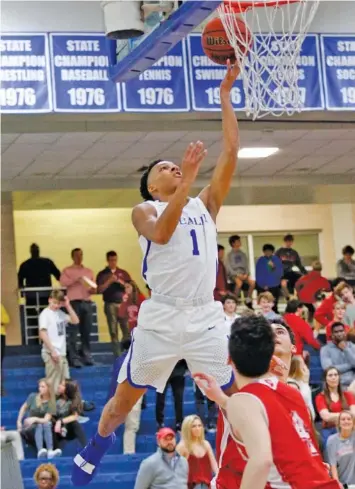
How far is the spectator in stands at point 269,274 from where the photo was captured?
54.4 ft

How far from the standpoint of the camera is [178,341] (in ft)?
18.6

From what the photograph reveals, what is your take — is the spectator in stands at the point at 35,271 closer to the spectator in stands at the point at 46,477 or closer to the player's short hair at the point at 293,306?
the player's short hair at the point at 293,306

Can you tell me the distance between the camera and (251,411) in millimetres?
4090

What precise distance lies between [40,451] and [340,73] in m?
5.77

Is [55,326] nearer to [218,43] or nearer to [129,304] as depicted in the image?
[129,304]

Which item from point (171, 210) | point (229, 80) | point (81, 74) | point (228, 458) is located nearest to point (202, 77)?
point (81, 74)

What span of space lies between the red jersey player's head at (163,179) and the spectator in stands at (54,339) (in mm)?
7962

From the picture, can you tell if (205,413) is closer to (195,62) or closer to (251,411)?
(195,62)

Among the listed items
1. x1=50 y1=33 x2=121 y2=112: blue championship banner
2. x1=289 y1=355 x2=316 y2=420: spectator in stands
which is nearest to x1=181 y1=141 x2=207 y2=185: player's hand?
x1=289 y1=355 x2=316 y2=420: spectator in stands

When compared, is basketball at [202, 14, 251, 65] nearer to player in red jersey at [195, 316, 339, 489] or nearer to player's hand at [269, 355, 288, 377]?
player's hand at [269, 355, 288, 377]

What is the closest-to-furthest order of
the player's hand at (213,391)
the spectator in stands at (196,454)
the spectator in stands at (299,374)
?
the player's hand at (213,391), the spectator in stands at (299,374), the spectator in stands at (196,454)

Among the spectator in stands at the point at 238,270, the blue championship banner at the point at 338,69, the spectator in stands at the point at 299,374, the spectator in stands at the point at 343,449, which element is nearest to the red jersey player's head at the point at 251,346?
the spectator in stands at the point at 299,374

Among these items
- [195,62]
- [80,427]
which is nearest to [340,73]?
[195,62]

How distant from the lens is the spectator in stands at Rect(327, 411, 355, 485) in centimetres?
1126
